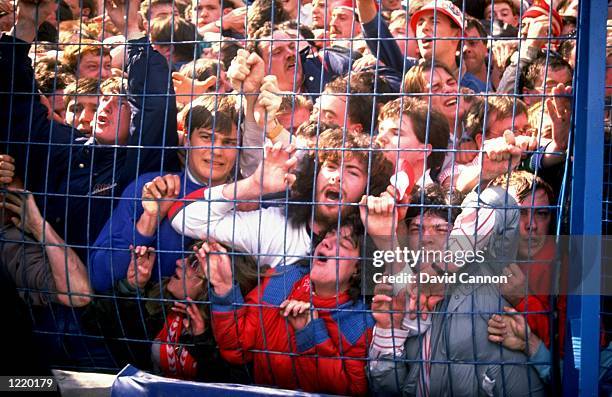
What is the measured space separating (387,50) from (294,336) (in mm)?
1093

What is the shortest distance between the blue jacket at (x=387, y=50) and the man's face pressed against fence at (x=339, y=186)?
362 mm

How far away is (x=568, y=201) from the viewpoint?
296cm

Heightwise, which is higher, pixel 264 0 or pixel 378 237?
pixel 264 0

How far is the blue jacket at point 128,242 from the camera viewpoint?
3285mm

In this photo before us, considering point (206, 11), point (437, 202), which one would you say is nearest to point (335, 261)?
point (437, 202)

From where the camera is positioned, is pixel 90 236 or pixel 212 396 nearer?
pixel 212 396

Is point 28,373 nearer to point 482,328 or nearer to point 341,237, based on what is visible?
point 341,237

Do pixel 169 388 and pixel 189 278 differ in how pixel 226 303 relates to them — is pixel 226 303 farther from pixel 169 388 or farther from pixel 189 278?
pixel 169 388

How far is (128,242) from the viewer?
10.9 ft

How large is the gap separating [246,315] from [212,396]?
0.32 meters

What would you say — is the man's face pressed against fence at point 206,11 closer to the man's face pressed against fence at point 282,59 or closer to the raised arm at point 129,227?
the man's face pressed against fence at point 282,59

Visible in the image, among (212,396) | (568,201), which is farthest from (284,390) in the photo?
(568,201)

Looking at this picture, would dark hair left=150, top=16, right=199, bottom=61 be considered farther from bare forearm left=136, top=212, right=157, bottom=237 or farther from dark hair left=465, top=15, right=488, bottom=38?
dark hair left=465, top=15, right=488, bottom=38

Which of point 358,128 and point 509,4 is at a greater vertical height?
point 509,4
